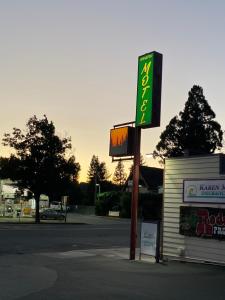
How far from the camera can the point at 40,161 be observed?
47031mm

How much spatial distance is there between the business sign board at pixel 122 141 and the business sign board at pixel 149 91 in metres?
0.51

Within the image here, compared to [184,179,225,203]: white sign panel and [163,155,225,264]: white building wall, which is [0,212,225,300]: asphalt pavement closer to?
[163,155,225,264]: white building wall

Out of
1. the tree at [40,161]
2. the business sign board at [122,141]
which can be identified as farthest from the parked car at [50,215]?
the business sign board at [122,141]

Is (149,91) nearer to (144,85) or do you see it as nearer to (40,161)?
(144,85)

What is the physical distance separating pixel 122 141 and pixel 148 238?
11.5 ft

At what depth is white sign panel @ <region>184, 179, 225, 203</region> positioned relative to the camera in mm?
16516

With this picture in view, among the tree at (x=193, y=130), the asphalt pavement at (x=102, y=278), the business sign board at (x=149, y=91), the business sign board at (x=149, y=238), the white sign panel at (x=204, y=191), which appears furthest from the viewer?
the tree at (x=193, y=130)

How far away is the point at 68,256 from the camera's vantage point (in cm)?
1881

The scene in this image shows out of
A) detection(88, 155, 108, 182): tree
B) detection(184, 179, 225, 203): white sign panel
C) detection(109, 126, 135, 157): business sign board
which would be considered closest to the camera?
detection(184, 179, 225, 203): white sign panel

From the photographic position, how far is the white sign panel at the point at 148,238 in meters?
17.3

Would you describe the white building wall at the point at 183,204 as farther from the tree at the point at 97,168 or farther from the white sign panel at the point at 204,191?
the tree at the point at 97,168

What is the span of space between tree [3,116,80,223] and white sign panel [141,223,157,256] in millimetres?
29306

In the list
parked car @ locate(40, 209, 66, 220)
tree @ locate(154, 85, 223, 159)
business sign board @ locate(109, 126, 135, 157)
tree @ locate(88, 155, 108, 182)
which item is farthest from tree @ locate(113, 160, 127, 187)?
business sign board @ locate(109, 126, 135, 157)

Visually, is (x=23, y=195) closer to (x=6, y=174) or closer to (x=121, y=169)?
(x=6, y=174)
